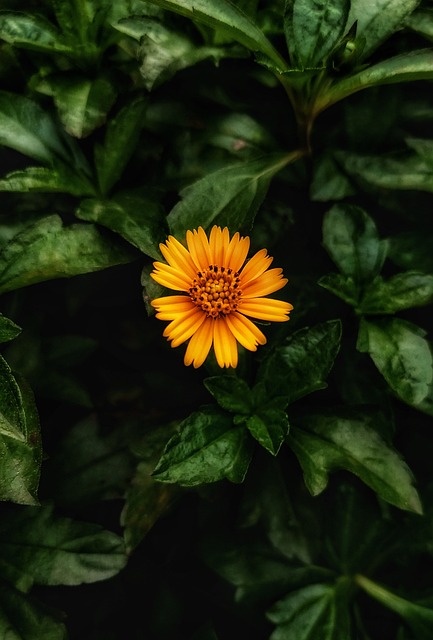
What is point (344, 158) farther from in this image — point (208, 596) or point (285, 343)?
point (208, 596)

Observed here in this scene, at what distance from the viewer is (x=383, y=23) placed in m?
1.01

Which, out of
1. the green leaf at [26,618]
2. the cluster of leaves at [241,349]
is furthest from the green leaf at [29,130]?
the green leaf at [26,618]

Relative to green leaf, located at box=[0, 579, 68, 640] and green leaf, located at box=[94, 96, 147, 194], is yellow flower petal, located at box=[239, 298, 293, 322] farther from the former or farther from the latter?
green leaf, located at box=[0, 579, 68, 640]

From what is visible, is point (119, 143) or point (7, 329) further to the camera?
point (119, 143)

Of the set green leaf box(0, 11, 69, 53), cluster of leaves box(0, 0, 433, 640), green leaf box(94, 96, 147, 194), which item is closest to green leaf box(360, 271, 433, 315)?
cluster of leaves box(0, 0, 433, 640)

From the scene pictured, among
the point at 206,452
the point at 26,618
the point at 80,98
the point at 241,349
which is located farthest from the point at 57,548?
the point at 80,98

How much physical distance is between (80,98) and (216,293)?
349mm

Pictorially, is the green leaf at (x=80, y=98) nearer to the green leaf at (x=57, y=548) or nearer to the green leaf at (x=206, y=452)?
the green leaf at (x=206, y=452)

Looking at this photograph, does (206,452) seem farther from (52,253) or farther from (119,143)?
(119,143)

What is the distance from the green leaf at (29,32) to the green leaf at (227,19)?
0.19m

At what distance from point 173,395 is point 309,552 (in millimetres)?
306

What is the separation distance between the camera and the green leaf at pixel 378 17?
1006mm

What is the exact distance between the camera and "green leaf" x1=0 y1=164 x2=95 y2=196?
3.21ft

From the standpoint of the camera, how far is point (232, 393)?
990mm
